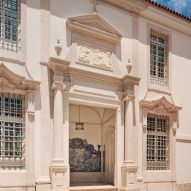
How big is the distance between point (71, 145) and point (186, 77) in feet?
18.3

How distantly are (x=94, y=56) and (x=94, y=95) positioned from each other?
1270mm

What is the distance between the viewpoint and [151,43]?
15.2 meters

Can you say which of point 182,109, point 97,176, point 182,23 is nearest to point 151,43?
point 182,23

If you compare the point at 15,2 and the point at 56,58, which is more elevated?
the point at 15,2

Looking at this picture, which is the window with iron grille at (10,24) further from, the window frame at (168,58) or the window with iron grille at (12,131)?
the window frame at (168,58)

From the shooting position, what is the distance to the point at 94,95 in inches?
504

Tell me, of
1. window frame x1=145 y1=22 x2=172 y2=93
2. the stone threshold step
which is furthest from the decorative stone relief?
the stone threshold step

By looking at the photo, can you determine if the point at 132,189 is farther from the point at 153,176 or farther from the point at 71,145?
the point at 71,145

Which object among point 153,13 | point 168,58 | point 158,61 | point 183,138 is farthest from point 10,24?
point 183,138

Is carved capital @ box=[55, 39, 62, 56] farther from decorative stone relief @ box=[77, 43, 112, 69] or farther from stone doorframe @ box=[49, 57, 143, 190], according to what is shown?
decorative stone relief @ box=[77, 43, 112, 69]

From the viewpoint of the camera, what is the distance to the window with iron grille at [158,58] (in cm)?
1518

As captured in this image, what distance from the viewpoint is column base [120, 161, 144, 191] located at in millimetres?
13109

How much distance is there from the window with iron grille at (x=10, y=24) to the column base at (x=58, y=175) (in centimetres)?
341

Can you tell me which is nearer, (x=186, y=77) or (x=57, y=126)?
(x=57, y=126)
